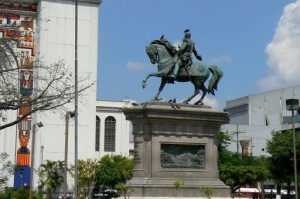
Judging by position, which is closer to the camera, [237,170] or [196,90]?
[196,90]

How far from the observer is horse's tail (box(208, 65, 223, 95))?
33719 mm

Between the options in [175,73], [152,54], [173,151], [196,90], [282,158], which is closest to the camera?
[173,151]

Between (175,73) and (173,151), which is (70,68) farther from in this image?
(173,151)

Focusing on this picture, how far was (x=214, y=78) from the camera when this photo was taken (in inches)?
1335

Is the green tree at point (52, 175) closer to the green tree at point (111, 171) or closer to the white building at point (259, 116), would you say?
the green tree at point (111, 171)

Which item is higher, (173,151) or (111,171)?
(173,151)

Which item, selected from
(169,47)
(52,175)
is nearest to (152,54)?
(169,47)

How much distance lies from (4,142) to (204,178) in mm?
48492

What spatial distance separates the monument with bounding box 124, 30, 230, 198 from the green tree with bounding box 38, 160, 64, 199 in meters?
34.7

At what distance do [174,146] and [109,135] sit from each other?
66.9 meters

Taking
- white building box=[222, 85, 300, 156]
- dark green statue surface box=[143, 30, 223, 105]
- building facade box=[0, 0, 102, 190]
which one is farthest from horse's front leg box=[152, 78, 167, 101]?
white building box=[222, 85, 300, 156]

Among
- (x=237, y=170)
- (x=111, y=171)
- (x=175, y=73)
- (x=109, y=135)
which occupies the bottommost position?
(x=111, y=171)

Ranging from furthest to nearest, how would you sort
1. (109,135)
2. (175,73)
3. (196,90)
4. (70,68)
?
(109,135), (70,68), (196,90), (175,73)

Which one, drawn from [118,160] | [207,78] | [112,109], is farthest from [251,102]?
[207,78]
